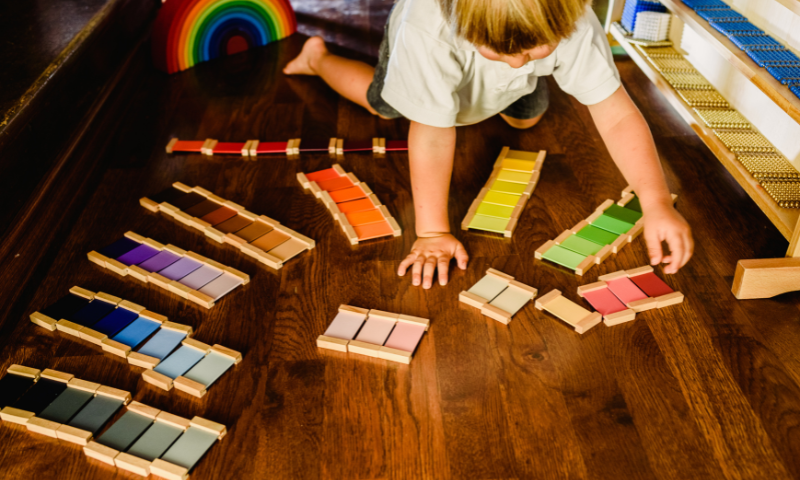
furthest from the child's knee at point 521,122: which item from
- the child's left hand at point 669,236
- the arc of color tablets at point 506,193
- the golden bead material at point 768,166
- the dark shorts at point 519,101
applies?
the child's left hand at point 669,236

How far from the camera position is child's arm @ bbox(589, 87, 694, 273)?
1006 millimetres

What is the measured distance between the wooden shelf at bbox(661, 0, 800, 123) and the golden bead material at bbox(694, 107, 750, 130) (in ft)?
0.56

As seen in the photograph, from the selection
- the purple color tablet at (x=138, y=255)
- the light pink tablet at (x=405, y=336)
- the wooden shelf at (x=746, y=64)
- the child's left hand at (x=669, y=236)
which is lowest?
the light pink tablet at (x=405, y=336)

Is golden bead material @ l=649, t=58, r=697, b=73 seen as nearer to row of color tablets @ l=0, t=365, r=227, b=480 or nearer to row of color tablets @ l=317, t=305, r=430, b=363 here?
row of color tablets @ l=317, t=305, r=430, b=363

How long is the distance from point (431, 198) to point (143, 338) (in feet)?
1.84

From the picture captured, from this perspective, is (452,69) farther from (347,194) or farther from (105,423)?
(105,423)

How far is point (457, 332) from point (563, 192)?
0.49 meters

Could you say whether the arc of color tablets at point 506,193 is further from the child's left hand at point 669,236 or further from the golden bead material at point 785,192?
the golden bead material at point 785,192

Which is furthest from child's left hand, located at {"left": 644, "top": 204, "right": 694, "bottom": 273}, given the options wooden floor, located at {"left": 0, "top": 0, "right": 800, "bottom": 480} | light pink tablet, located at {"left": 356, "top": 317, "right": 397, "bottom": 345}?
light pink tablet, located at {"left": 356, "top": 317, "right": 397, "bottom": 345}

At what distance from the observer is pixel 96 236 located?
4.27 feet

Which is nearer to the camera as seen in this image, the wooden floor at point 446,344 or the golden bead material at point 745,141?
the wooden floor at point 446,344

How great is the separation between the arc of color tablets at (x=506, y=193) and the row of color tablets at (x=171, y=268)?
0.47 meters

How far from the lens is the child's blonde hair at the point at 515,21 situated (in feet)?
2.66

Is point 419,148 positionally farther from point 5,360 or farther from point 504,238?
point 5,360
